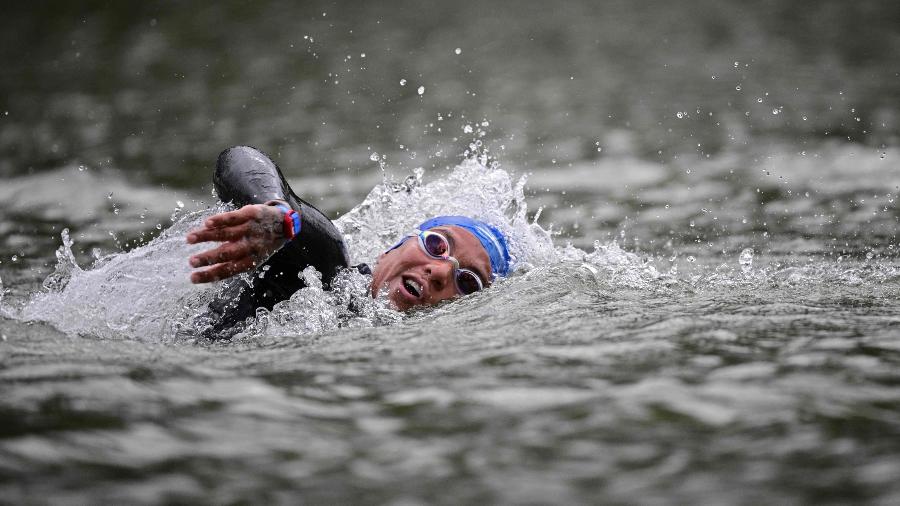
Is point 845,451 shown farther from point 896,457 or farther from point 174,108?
point 174,108

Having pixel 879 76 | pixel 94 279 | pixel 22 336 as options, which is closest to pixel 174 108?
pixel 94 279

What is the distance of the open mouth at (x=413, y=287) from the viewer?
433 cm

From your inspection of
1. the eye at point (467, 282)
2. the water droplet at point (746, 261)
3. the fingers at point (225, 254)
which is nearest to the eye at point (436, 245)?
the eye at point (467, 282)

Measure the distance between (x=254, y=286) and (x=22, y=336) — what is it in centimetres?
105

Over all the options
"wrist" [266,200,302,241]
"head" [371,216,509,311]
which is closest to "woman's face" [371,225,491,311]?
"head" [371,216,509,311]

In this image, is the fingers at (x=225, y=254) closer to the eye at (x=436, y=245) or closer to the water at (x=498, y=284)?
the water at (x=498, y=284)

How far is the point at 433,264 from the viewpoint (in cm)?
440

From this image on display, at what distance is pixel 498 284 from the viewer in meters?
4.51

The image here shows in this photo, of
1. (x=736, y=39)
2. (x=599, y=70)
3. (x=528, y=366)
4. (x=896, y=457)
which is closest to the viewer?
(x=896, y=457)

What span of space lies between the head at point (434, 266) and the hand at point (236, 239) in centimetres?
95

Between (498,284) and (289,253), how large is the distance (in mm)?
1031

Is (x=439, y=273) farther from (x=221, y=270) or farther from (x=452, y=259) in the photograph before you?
(x=221, y=270)

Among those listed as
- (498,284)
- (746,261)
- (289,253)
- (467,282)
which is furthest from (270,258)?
(746,261)

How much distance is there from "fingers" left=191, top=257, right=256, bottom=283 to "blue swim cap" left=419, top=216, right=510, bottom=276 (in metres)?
1.54
